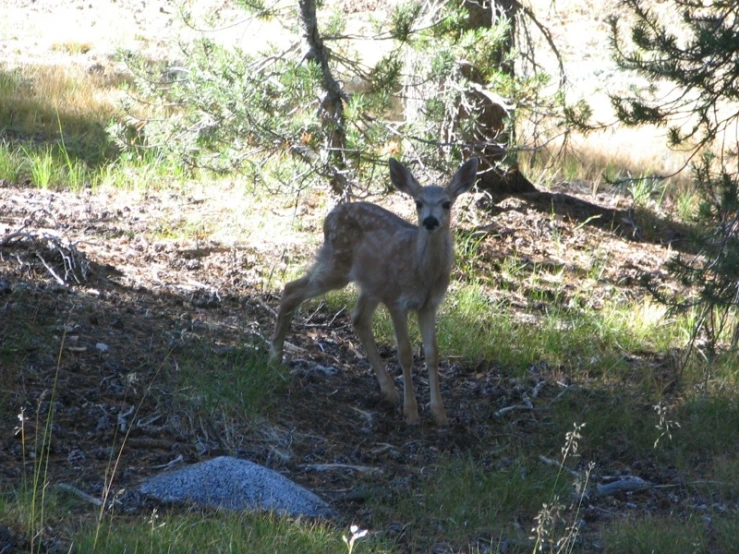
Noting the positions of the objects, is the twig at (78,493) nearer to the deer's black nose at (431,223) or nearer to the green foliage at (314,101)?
the deer's black nose at (431,223)

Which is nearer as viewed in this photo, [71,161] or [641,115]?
[641,115]

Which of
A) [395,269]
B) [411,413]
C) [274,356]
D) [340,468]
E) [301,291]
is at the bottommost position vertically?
[411,413]

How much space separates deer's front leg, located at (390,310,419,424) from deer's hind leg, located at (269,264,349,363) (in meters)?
0.73

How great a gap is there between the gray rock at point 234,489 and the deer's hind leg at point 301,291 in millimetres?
2513

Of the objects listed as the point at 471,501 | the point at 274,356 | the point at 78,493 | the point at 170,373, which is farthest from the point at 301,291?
the point at 78,493

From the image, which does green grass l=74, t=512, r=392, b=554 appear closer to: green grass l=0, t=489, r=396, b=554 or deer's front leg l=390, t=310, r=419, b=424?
green grass l=0, t=489, r=396, b=554

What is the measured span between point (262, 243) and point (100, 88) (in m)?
6.74

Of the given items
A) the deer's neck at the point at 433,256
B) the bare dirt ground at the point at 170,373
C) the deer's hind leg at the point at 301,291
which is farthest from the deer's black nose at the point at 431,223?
the bare dirt ground at the point at 170,373

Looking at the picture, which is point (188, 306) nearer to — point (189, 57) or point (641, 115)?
point (189, 57)

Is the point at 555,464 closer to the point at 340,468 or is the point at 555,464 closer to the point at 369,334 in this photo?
the point at 340,468

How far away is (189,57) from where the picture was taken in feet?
29.3

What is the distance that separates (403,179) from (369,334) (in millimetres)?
1142

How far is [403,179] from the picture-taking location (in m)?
7.52

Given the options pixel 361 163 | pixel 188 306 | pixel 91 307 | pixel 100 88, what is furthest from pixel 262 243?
pixel 100 88
